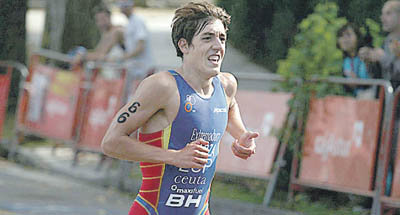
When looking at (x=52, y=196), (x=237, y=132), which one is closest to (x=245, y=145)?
(x=237, y=132)

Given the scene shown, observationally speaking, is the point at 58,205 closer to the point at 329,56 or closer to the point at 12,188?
the point at 12,188

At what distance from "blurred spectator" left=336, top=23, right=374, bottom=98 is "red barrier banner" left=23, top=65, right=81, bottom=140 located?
419 centimetres

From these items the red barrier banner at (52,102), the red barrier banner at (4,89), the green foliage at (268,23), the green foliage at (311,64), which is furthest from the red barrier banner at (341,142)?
the red barrier banner at (4,89)

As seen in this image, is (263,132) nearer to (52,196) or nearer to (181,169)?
(52,196)

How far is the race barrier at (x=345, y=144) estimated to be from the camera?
736 cm

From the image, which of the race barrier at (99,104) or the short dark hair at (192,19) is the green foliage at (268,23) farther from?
the short dark hair at (192,19)

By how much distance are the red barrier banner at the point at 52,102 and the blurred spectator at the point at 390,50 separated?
184 inches

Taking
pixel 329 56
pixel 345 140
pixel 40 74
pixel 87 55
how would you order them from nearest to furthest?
pixel 345 140 → pixel 329 56 → pixel 87 55 → pixel 40 74

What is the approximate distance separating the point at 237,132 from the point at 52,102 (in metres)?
7.11

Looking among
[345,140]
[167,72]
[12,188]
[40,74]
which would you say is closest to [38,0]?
[40,74]

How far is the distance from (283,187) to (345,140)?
111 cm

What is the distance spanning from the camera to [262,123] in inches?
330

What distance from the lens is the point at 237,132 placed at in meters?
4.64

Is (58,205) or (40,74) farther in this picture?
(40,74)
